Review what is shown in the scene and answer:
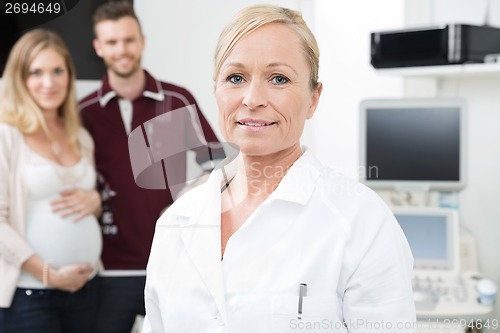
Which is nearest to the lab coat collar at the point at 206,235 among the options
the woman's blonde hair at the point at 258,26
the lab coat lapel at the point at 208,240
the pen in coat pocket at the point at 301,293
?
the lab coat lapel at the point at 208,240

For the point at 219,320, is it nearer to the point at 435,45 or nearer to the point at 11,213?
the point at 11,213

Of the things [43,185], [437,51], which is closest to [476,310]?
[437,51]

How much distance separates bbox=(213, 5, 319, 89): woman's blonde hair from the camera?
2.53 feet

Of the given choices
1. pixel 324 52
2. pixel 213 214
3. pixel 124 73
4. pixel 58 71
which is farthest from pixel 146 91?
pixel 213 214

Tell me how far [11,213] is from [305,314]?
4.34 feet

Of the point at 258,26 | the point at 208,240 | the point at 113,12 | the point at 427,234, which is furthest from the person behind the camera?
the point at 113,12

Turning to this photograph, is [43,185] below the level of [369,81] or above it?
below

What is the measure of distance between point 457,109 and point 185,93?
3.07ft

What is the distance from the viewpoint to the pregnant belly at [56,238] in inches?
73.7

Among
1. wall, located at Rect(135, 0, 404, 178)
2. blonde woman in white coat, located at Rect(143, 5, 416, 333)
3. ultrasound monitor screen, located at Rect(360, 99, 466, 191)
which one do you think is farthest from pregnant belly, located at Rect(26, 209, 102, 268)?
blonde woman in white coat, located at Rect(143, 5, 416, 333)

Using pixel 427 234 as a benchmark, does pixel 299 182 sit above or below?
above

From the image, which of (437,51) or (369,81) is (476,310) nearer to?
(437,51)

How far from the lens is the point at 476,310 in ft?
5.72

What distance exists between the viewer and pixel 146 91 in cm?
206
